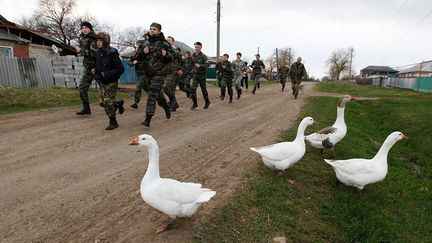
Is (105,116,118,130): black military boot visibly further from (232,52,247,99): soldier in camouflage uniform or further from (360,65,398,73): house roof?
(360,65,398,73): house roof

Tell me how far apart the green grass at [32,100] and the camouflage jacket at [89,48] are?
354 cm

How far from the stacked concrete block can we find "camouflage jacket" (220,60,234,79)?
28.3 feet

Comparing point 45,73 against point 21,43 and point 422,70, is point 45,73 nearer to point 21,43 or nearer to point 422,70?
point 21,43

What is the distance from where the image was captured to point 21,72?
16078mm

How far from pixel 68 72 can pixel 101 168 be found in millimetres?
14234

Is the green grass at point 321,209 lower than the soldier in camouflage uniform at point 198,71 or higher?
lower

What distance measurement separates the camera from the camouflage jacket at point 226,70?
1373 cm

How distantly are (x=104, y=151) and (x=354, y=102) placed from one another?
14.7 meters

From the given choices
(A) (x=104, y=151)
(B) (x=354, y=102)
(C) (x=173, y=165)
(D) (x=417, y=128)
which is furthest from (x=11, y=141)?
(B) (x=354, y=102)

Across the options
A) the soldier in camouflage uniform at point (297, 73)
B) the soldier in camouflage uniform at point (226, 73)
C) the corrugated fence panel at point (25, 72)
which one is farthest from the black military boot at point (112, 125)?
the soldier in camouflage uniform at point (297, 73)

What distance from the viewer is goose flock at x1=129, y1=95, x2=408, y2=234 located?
325cm

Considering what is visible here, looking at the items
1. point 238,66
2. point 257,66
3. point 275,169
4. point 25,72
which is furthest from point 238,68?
point 275,169

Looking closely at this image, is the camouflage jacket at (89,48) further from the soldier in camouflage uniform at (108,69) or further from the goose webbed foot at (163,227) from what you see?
→ the goose webbed foot at (163,227)

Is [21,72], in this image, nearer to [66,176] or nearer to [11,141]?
[11,141]
